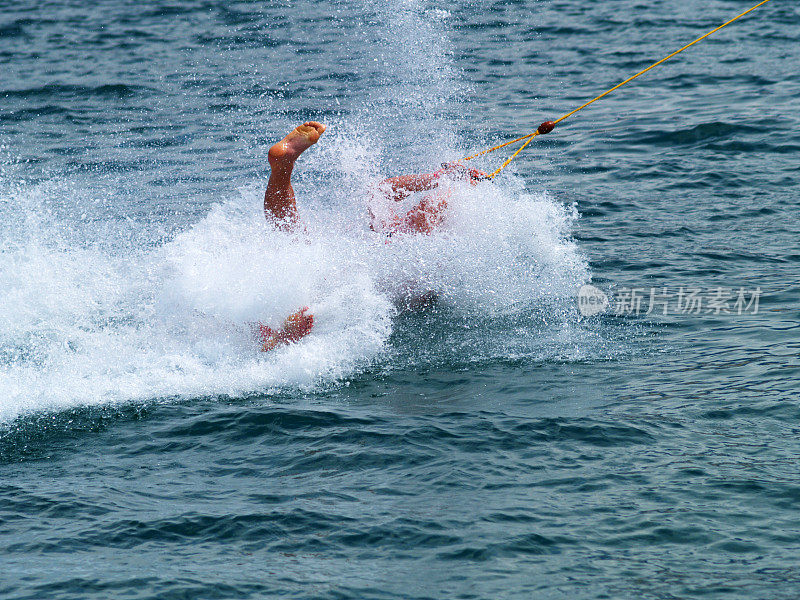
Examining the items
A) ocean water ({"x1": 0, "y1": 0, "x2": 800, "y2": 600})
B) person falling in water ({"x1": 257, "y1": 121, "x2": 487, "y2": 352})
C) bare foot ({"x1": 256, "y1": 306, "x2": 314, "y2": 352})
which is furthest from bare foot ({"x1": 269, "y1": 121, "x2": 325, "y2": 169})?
bare foot ({"x1": 256, "y1": 306, "x2": 314, "y2": 352})

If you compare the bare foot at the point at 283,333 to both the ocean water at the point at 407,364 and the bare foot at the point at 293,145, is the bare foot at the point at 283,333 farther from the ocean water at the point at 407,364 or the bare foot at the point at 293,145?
the bare foot at the point at 293,145

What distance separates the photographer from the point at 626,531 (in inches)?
205

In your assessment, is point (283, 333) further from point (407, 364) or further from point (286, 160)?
point (286, 160)

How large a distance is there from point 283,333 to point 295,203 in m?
1.08

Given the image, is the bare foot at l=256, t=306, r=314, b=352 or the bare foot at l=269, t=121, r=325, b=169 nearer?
the bare foot at l=269, t=121, r=325, b=169

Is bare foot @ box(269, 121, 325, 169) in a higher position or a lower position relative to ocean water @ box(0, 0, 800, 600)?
higher

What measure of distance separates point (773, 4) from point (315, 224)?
1539 centimetres

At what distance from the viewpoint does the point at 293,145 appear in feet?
23.8

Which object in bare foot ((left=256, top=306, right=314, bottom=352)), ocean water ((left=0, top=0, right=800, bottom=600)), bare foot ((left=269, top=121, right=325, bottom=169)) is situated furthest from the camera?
bare foot ((left=256, top=306, right=314, bottom=352))

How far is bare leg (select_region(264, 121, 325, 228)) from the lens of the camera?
283 inches

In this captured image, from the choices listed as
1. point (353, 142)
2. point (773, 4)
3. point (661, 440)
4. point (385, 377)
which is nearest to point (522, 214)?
point (353, 142)

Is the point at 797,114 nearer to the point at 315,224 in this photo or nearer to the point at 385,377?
the point at 315,224

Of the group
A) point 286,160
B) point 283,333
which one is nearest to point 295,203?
point 286,160

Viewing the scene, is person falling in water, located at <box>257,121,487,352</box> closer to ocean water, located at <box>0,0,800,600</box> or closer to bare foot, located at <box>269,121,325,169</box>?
bare foot, located at <box>269,121,325,169</box>
